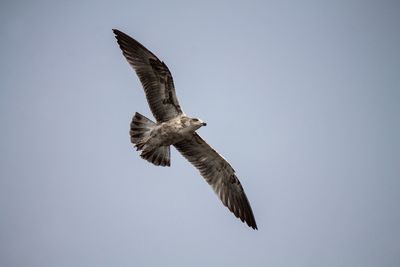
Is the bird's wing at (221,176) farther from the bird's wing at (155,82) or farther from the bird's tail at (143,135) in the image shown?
the bird's wing at (155,82)

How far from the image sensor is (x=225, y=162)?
38.6ft

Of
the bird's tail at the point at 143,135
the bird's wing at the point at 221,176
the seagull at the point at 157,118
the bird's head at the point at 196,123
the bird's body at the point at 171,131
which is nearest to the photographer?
the bird's head at the point at 196,123

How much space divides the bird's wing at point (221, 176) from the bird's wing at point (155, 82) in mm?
1122

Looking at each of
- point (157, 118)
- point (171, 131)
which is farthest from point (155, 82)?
point (171, 131)

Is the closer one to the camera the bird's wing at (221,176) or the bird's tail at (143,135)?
the bird's tail at (143,135)

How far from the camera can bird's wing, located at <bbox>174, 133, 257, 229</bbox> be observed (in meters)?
11.6

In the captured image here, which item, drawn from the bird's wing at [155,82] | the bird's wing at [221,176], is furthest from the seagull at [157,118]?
the bird's wing at [221,176]

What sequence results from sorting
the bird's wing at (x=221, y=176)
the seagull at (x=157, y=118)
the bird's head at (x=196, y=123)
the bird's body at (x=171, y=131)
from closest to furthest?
the bird's head at (x=196, y=123) < the bird's body at (x=171, y=131) < the seagull at (x=157, y=118) < the bird's wing at (x=221, y=176)

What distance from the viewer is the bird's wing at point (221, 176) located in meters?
11.6

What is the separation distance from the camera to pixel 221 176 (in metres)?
12.1

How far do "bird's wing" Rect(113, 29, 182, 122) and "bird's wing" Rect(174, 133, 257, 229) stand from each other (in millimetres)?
1122

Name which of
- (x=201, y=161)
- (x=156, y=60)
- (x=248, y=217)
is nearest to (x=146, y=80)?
(x=156, y=60)

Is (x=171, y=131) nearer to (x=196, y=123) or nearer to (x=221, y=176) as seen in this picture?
(x=196, y=123)

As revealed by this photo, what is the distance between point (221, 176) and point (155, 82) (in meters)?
3.36
